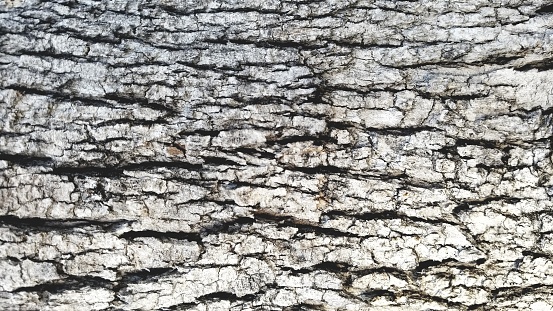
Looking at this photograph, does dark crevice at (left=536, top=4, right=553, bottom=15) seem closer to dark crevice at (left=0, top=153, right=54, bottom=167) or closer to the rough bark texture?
the rough bark texture

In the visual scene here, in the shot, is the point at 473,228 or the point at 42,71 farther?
the point at 42,71

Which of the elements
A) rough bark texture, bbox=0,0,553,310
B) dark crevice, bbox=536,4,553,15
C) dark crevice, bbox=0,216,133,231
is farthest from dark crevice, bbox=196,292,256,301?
dark crevice, bbox=536,4,553,15

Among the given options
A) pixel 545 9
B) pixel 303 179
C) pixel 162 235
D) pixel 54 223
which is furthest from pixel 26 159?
pixel 545 9

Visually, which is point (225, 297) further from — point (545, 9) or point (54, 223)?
point (545, 9)

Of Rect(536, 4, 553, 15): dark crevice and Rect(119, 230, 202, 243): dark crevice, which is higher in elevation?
Rect(536, 4, 553, 15): dark crevice

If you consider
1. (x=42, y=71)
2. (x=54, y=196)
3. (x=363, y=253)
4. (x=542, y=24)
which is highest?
(x=542, y=24)

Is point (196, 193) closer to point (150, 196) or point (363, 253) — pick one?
point (150, 196)

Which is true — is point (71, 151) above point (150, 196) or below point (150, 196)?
above

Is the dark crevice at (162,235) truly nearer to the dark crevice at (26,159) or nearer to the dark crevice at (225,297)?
the dark crevice at (225,297)

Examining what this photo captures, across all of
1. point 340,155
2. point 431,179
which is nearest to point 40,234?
point 340,155
